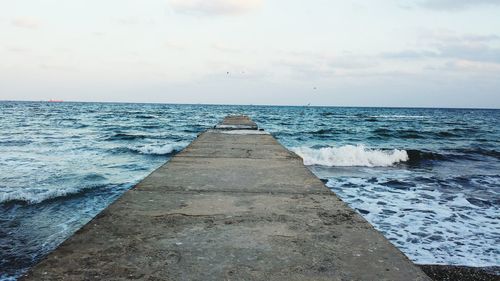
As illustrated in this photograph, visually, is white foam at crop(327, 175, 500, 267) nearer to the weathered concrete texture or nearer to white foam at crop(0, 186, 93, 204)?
the weathered concrete texture

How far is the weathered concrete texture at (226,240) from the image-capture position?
134cm

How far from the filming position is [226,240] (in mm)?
1663

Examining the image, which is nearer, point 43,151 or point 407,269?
point 407,269

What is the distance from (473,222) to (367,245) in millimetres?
4039

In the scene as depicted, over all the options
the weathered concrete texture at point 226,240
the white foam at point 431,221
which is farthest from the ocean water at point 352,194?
the weathered concrete texture at point 226,240

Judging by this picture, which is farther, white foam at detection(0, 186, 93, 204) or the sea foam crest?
the sea foam crest

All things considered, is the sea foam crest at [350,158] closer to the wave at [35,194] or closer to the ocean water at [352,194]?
the ocean water at [352,194]

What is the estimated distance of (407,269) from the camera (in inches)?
54.8

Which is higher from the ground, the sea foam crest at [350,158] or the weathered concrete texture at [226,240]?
the weathered concrete texture at [226,240]

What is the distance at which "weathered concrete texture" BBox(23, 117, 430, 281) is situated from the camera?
1.34m

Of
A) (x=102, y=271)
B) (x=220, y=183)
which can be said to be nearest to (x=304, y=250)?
(x=102, y=271)

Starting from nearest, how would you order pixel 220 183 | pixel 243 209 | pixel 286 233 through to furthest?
pixel 286 233 → pixel 243 209 → pixel 220 183

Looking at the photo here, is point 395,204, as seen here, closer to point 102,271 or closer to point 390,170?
point 390,170

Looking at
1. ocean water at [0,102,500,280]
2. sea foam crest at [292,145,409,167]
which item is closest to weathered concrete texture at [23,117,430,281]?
ocean water at [0,102,500,280]
